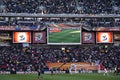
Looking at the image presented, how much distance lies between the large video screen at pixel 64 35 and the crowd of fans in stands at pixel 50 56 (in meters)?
1.88

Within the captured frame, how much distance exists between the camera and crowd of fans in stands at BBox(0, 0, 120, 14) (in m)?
74.8

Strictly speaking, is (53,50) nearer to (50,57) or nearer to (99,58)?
(50,57)

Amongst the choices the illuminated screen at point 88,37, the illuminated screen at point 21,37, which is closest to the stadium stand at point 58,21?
the illuminated screen at point 21,37

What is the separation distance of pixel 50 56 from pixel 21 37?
629 cm

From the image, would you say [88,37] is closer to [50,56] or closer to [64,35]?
[64,35]

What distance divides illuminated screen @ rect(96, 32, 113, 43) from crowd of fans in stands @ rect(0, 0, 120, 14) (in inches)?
149

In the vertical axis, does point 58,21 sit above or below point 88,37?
above

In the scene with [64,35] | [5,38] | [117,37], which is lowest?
[5,38]

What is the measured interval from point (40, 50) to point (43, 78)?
20.0m

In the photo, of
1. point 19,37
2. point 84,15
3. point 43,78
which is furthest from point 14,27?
point 43,78

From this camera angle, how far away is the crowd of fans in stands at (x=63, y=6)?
245 ft

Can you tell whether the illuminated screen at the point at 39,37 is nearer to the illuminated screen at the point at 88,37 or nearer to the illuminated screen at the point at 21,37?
the illuminated screen at the point at 21,37

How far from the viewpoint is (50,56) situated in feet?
232

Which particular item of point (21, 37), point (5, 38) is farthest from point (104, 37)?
point (5, 38)
